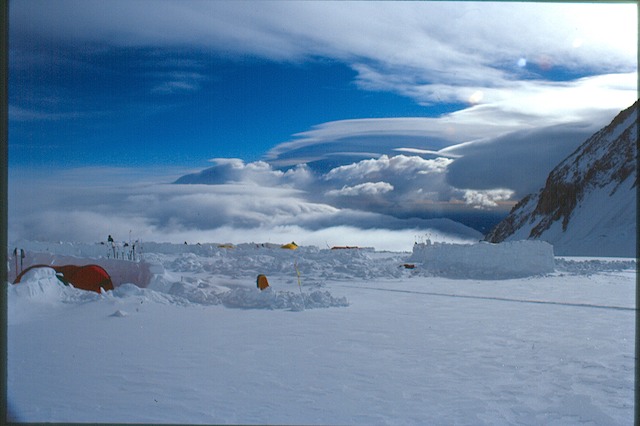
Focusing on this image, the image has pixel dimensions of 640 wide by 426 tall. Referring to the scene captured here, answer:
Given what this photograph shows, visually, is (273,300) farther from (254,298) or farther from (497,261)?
(497,261)

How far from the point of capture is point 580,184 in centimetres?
8044

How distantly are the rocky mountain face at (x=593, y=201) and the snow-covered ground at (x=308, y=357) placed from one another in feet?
176

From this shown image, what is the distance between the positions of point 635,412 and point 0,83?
5865 mm

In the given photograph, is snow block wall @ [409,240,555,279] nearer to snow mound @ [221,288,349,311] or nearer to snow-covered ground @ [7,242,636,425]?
snow-covered ground @ [7,242,636,425]

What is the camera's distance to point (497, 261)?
23.6m

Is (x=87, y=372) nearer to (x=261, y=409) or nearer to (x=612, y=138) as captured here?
(x=261, y=409)

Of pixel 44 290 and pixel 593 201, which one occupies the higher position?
pixel 593 201

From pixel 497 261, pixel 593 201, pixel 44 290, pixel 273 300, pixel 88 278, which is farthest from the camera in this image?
pixel 593 201

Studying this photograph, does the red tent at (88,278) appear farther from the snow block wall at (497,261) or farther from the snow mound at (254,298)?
the snow block wall at (497,261)

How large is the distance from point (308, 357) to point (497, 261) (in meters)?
18.8

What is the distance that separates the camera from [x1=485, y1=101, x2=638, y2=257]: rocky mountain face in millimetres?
62844

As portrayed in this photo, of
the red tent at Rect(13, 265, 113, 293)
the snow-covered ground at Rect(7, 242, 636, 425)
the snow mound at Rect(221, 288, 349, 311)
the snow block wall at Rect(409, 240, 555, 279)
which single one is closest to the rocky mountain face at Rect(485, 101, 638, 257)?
the snow block wall at Rect(409, 240, 555, 279)

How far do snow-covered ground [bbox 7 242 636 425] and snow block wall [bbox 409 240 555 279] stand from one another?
8.95 m

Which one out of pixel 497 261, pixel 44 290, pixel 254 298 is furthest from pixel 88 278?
pixel 497 261
